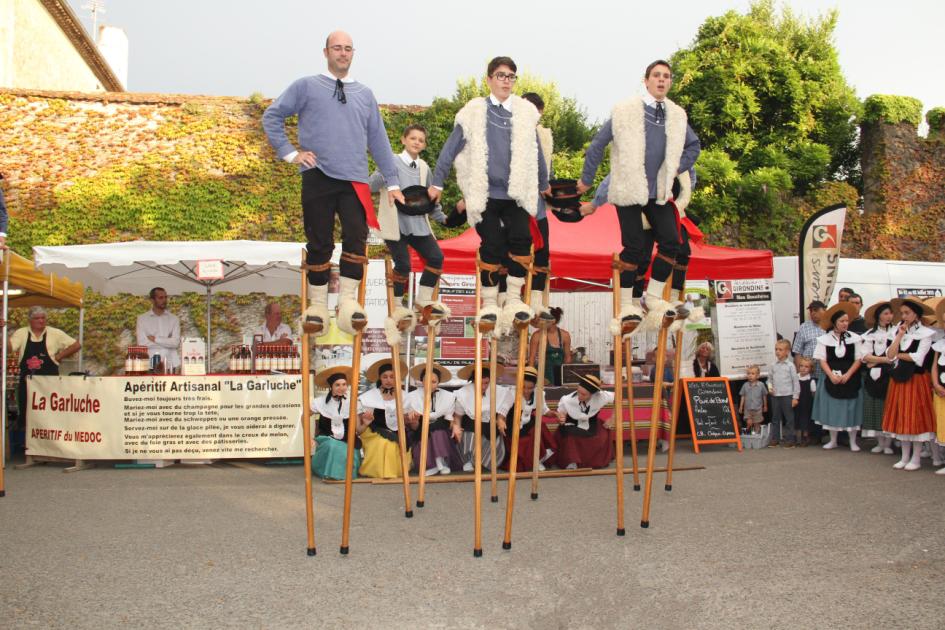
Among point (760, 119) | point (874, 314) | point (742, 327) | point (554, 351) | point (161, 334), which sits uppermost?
point (760, 119)

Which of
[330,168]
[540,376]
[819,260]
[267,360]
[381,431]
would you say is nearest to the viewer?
[330,168]

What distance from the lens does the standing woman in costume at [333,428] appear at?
22.0ft

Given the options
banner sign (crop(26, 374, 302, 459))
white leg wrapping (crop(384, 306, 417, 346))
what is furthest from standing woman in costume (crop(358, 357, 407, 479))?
white leg wrapping (crop(384, 306, 417, 346))

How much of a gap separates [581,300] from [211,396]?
928 centimetres

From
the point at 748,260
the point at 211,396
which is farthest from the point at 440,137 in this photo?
the point at 211,396

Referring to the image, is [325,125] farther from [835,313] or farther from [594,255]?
[835,313]

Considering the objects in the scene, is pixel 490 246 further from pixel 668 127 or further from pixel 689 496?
pixel 689 496

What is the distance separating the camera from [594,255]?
8.18 m

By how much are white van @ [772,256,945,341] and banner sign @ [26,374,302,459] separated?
796cm

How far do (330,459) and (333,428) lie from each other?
16.6 inches

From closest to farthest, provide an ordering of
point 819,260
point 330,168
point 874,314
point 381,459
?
point 330,168
point 381,459
point 874,314
point 819,260

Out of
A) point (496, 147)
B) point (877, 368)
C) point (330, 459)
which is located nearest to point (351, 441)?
point (496, 147)

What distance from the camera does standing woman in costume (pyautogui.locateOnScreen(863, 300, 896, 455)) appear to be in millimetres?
8109

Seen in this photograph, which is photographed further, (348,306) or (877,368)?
(877,368)
